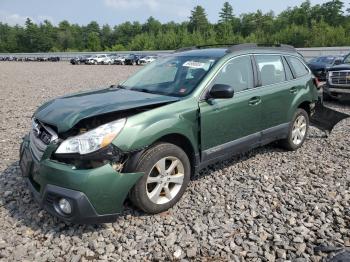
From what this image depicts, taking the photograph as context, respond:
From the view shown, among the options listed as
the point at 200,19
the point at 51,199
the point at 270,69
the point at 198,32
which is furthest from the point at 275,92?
the point at 200,19

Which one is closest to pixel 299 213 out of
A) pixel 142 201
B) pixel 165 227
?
pixel 165 227

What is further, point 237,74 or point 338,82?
point 338,82

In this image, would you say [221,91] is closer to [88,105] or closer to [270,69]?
[88,105]

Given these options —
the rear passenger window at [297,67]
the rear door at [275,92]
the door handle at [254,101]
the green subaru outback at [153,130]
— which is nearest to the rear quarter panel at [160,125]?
the green subaru outback at [153,130]

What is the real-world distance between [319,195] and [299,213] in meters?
0.61

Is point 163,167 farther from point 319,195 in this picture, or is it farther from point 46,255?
point 319,195

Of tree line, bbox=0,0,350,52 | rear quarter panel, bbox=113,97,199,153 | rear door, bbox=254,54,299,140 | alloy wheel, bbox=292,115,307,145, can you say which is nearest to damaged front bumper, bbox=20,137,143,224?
rear quarter panel, bbox=113,97,199,153

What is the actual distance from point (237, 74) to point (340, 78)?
274 inches

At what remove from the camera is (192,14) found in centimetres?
11662

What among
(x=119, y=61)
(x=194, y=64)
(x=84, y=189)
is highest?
(x=194, y=64)

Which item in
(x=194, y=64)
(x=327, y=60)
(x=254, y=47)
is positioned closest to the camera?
(x=194, y=64)

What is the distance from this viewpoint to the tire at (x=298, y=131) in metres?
6.00

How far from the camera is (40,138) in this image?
383 centimetres

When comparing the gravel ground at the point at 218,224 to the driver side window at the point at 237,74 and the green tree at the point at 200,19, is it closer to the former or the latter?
the driver side window at the point at 237,74
